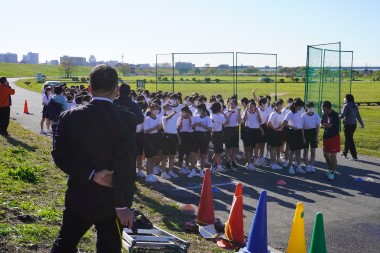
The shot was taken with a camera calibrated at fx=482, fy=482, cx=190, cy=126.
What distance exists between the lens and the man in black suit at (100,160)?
373 centimetres

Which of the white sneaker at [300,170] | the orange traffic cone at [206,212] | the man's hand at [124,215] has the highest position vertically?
the man's hand at [124,215]

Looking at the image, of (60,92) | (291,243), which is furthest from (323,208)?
(60,92)

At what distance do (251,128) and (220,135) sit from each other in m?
1.08

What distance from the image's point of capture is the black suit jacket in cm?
373

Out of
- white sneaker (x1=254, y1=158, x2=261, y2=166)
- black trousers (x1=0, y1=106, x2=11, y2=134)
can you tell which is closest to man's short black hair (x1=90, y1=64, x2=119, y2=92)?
white sneaker (x1=254, y1=158, x2=261, y2=166)

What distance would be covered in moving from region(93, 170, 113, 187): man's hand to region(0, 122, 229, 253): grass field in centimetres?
259

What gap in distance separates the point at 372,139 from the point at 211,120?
9264 millimetres

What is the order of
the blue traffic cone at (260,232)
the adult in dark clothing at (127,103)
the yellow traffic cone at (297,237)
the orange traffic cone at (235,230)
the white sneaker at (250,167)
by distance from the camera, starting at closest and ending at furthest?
the yellow traffic cone at (297,237), the blue traffic cone at (260,232), the orange traffic cone at (235,230), the adult in dark clothing at (127,103), the white sneaker at (250,167)

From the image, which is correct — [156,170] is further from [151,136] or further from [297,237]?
[297,237]

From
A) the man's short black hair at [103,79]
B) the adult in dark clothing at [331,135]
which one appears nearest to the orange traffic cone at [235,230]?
the man's short black hair at [103,79]

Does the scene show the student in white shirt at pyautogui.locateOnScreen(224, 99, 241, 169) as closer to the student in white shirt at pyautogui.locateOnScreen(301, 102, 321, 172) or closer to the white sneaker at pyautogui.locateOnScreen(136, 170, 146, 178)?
the student in white shirt at pyautogui.locateOnScreen(301, 102, 321, 172)

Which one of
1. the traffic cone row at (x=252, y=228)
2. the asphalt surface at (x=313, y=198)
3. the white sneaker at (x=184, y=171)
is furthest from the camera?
the white sneaker at (x=184, y=171)

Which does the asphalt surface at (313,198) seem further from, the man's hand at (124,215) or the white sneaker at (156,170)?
the man's hand at (124,215)

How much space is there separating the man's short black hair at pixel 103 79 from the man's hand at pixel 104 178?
2.13 feet
